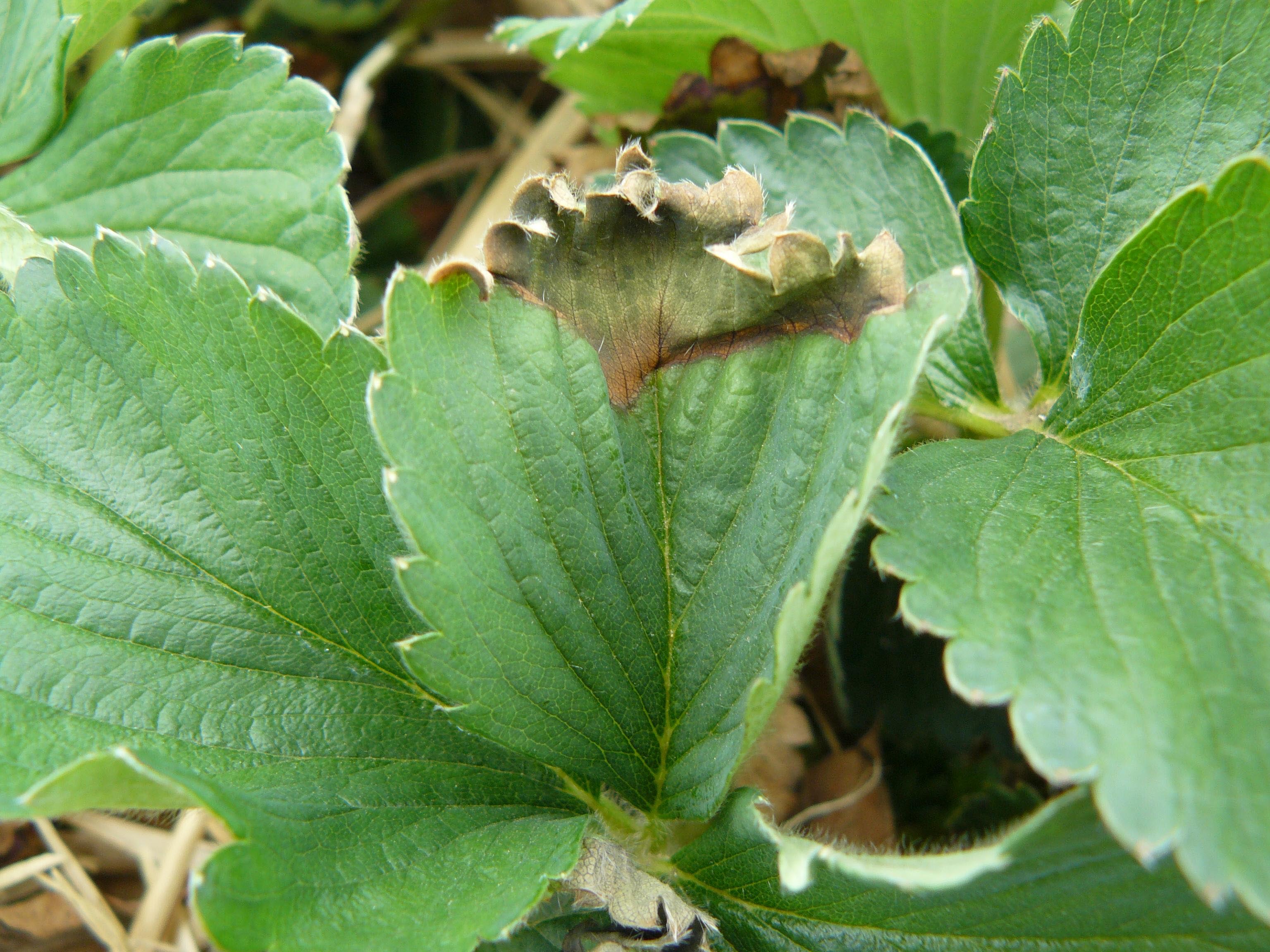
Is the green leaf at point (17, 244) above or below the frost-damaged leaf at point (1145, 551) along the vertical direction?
above

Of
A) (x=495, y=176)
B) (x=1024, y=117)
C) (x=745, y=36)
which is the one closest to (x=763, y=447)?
(x=1024, y=117)

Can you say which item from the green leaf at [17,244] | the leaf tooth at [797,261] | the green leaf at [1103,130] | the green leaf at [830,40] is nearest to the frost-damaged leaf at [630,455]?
the leaf tooth at [797,261]

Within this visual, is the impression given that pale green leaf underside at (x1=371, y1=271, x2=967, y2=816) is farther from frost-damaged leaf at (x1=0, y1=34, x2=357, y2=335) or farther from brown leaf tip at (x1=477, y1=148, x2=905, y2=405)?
frost-damaged leaf at (x1=0, y1=34, x2=357, y2=335)

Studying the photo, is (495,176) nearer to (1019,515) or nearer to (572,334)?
(572,334)

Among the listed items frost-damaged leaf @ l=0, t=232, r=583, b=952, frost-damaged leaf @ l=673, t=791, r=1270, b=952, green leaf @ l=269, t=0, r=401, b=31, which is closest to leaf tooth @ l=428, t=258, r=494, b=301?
frost-damaged leaf @ l=0, t=232, r=583, b=952

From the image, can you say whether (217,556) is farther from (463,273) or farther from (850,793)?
(850,793)

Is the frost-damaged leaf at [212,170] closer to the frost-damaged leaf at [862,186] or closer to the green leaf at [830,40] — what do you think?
the green leaf at [830,40]
